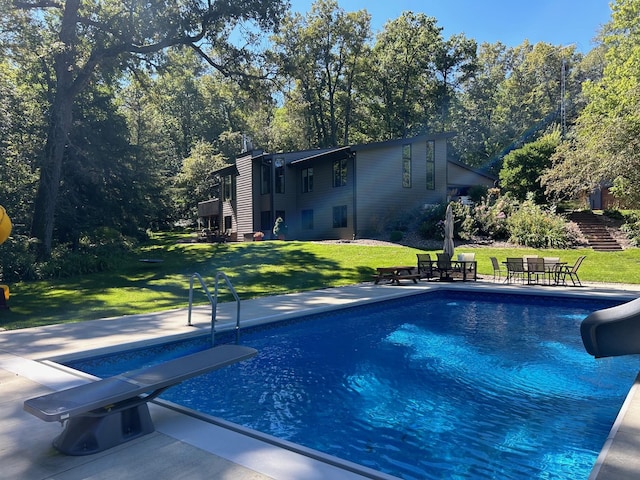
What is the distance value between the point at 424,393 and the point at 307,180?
23.0m

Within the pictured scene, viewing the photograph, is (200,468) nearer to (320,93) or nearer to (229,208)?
(229,208)

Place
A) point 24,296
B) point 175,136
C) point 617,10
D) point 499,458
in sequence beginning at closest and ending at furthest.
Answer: point 499,458 < point 24,296 < point 617,10 < point 175,136

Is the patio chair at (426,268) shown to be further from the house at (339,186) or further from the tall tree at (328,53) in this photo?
the tall tree at (328,53)

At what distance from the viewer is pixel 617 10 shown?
80.2 feet

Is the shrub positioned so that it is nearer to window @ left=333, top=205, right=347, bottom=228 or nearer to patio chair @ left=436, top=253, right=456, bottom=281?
window @ left=333, top=205, right=347, bottom=228

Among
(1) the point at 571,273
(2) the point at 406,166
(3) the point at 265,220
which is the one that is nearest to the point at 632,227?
(1) the point at 571,273

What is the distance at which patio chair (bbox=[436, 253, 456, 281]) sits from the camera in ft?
47.5

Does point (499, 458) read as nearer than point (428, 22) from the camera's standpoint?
Yes

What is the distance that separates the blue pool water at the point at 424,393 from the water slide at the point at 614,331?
108 centimetres

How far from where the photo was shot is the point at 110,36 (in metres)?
20.2

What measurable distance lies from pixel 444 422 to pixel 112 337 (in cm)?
523

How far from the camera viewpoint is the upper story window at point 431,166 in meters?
26.5

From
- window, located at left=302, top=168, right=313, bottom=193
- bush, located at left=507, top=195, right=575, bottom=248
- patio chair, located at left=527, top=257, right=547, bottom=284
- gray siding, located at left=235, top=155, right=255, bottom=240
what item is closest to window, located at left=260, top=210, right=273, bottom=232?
gray siding, located at left=235, top=155, right=255, bottom=240

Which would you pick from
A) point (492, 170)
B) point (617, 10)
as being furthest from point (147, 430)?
point (492, 170)
